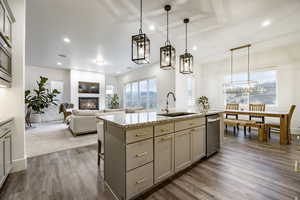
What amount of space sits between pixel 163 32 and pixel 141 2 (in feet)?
4.15

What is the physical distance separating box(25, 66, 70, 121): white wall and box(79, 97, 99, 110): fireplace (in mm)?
802

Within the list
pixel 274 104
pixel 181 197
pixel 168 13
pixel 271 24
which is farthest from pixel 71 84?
pixel 274 104

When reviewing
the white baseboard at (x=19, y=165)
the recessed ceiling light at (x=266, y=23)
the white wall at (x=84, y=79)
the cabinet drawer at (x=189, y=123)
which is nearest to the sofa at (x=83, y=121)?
the white baseboard at (x=19, y=165)

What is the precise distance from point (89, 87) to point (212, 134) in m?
7.81

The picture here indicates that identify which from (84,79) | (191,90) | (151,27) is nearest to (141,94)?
(191,90)

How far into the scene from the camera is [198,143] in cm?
240

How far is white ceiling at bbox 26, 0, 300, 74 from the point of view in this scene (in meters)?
2.45

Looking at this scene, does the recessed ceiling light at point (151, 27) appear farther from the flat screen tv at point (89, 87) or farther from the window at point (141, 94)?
the flat screen tv at point (89, 87)

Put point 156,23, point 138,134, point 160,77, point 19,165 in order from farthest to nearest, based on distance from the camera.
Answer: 1. point 160,77
2. point 156,23
3. point 19,165
4. point 138,134

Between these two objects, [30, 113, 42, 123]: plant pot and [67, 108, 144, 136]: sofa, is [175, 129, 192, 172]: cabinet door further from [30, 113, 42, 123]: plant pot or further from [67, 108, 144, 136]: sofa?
[30, 113, 42, 123]: plant pot

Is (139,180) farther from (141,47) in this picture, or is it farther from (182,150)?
(141,47)

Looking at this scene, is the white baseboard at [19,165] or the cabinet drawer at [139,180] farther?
the white baseboard at [19,165]

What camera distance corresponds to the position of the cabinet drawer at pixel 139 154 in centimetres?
143

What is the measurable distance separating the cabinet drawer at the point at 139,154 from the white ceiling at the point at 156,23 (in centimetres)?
250
